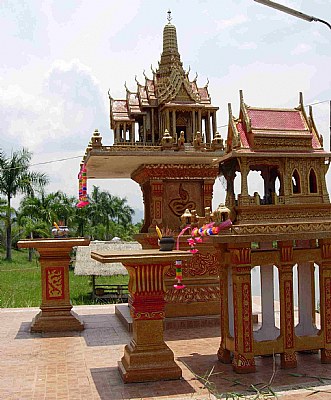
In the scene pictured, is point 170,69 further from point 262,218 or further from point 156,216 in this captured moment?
point 262,218

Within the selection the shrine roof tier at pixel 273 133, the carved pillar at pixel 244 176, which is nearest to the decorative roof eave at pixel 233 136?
the shrine roof tier at pixel 273 133

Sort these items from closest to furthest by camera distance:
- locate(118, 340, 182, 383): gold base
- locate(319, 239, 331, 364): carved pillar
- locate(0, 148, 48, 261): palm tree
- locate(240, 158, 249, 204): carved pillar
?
locate(118, 340, 182, 383): gold base
locate(240, 158, 249, 204): carved pillar
locate(319, 239, 331, 364): carved pillar
locate(0, 148, 48, 261): palm tree

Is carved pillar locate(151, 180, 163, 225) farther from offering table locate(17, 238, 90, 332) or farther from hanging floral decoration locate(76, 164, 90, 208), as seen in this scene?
offering table locate(17, 238, 90, 332)

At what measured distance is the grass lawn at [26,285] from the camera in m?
18.5

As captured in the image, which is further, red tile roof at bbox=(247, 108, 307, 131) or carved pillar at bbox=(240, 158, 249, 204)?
red tile roof at bbox=(247, 108, 307, 131)

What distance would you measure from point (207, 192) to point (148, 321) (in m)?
5.74

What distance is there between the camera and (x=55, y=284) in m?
12.3

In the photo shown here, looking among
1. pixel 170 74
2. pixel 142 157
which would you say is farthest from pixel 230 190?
pixel 170 74

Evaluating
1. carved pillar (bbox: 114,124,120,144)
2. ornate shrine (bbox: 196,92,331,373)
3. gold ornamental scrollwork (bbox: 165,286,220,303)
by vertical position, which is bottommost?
gold ornamental scrollwork (bbox: 165,286,220,303)

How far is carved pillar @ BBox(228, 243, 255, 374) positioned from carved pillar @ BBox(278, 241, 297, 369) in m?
0.56

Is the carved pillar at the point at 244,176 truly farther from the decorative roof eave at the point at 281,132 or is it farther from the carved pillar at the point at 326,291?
the carved pillar at the point at 326,291

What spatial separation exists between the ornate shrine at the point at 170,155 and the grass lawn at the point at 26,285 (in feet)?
21.4

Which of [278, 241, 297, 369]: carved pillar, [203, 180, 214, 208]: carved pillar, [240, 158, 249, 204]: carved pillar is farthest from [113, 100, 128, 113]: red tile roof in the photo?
[278, 241, 297, 369]: carved pillar

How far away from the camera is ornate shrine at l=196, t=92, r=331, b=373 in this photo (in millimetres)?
7723
